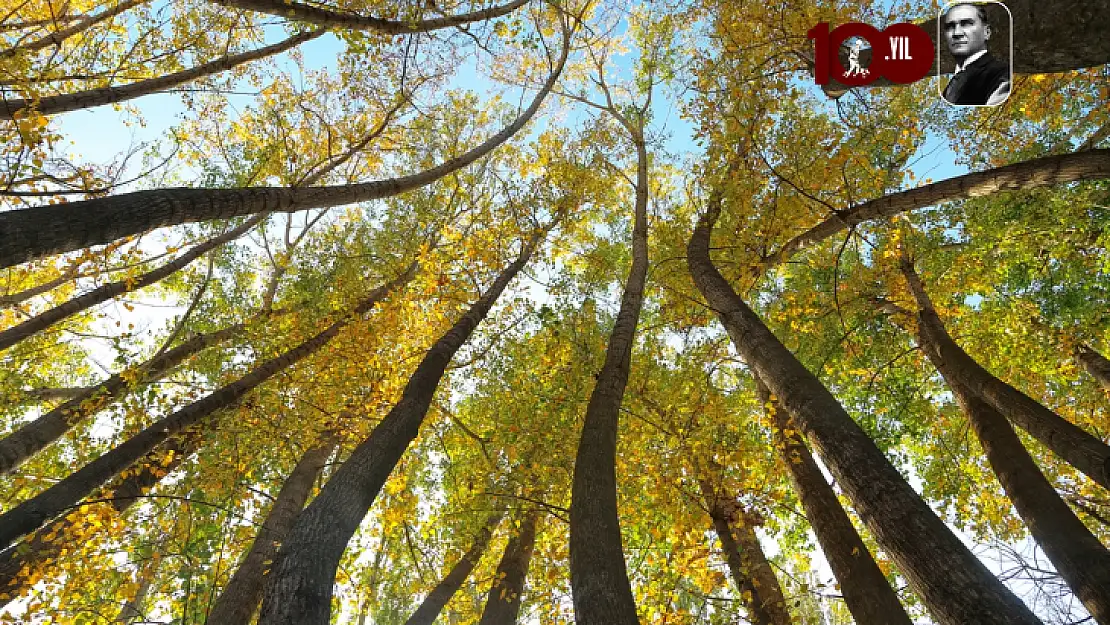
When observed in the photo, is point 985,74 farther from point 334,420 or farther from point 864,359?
point 334,420

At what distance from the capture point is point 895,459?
1016 cm

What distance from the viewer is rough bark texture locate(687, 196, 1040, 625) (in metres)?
2.75

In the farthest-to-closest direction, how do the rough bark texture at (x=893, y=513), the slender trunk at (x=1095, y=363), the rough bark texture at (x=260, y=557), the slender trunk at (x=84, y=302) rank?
the slender trunk at (x=1095, y=363) → the slender trunk at (x=84, y=302) → the rough bark texture at (x=260, y=557) → the rough bark texture at (x=893, y=513)

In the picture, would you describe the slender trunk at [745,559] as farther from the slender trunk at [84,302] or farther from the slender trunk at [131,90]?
the slender trunk at [131,90]

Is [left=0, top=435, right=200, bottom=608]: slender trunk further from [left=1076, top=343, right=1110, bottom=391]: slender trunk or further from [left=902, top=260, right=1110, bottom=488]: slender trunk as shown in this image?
[left=1076, top=343, right=1110, bottom=391]: slender trunk

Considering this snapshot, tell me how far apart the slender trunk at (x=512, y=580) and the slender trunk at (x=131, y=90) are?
8.70m

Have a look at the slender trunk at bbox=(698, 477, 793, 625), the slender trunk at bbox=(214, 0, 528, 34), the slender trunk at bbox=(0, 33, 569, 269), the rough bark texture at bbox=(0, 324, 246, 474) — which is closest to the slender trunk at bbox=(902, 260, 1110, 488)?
the slender trunk at bbox=(698, 477, 793, 625)

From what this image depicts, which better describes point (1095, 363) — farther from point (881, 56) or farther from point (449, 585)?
point (449, 585)

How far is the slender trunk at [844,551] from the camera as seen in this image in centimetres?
465

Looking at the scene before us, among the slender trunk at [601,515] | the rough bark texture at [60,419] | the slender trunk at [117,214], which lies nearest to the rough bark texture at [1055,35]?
the slender trunk at [601,515]

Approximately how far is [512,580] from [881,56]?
937 cm

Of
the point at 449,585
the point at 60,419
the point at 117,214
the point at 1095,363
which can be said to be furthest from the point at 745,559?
the point at 60,419

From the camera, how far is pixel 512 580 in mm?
8203

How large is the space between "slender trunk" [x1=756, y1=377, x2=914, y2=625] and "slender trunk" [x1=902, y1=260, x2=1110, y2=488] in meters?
2.56
